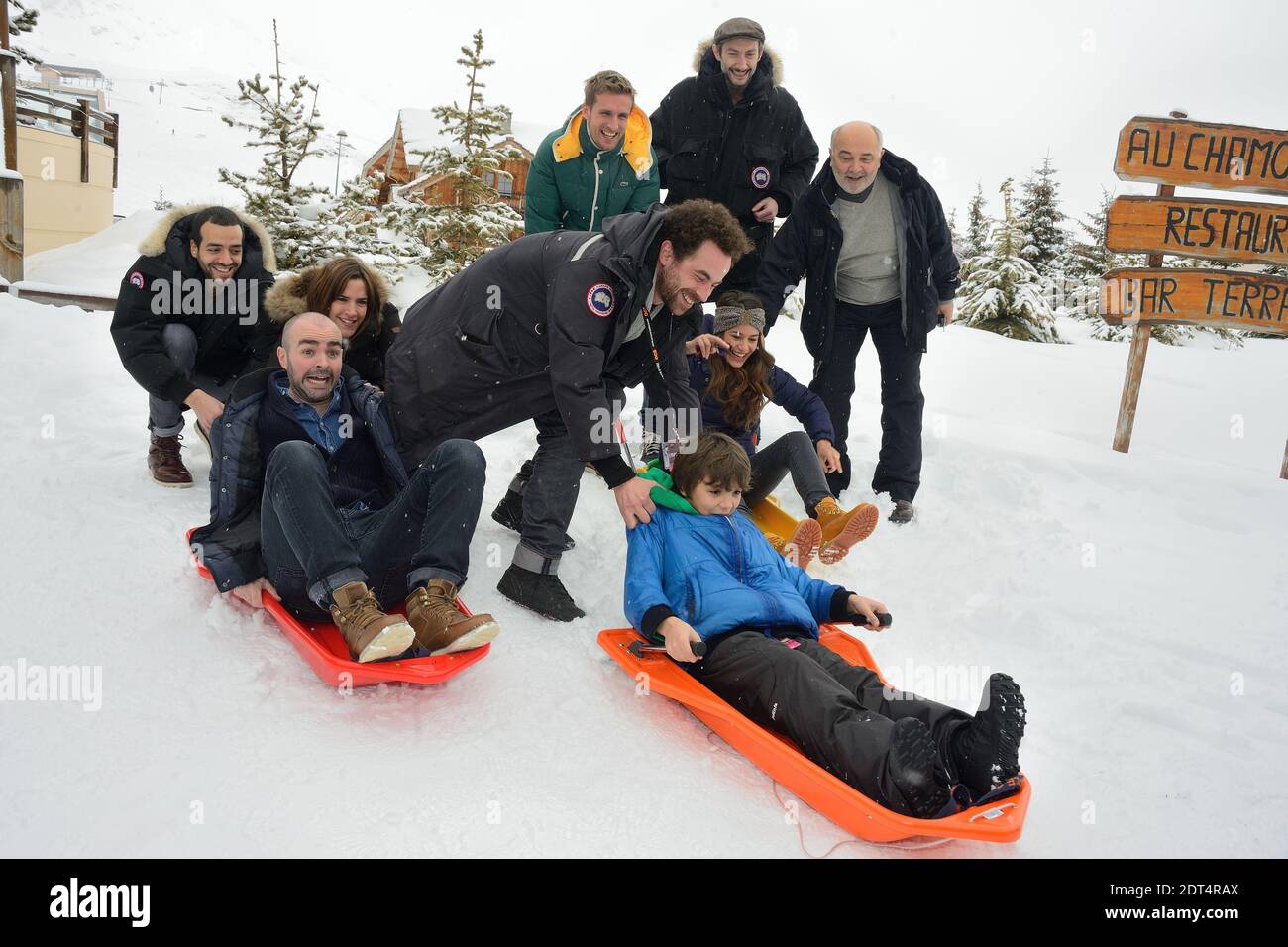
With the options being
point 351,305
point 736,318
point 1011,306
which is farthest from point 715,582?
point 1011,306

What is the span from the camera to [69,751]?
219 centimetres

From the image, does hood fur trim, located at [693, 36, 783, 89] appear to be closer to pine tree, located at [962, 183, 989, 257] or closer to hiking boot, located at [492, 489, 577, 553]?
hiking boot, located at [492, 489, 577, 553]

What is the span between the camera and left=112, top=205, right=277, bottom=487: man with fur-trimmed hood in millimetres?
3613

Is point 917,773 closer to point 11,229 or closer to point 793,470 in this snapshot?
point 793,470

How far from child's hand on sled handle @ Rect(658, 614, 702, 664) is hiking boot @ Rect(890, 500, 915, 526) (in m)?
2.11

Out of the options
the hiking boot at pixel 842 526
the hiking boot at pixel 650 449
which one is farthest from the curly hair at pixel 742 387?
the hiking boot at pixel 842 526

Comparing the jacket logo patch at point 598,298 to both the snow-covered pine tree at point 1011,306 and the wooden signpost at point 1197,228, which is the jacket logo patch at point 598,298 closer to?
the wooden signpost at point 1197,228

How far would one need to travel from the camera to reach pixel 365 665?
240 centimetres

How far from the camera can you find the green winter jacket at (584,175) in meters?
3.92

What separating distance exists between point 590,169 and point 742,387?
122 centimetres

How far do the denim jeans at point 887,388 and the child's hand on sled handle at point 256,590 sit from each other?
2800 mm

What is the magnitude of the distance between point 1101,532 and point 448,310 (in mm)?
3371

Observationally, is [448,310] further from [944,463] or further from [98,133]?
[98,133]
